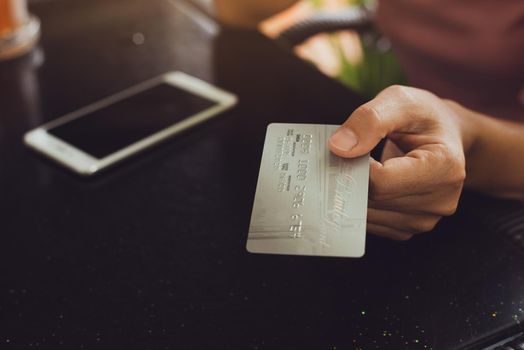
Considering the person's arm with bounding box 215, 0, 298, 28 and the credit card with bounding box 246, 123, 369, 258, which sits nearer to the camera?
the credit card with bounding box 246, 123, 369, 258

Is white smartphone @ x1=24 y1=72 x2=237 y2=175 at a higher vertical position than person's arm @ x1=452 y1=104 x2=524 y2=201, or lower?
lower

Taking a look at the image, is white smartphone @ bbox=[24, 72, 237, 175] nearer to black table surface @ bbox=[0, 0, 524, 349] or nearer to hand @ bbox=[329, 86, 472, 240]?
black table surface @ bbox=[0, 0, 524, 349]

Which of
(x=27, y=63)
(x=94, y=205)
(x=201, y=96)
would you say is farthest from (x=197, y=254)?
(x=27, y=63)

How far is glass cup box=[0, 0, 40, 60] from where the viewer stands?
0.80 m

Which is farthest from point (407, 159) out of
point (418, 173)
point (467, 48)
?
point (467, 48)

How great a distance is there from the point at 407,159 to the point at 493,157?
17 cm

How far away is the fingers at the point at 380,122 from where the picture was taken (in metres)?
0.42

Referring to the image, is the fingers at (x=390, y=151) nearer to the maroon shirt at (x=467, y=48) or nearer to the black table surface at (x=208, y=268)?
the black table surface at (x=208, y=268)

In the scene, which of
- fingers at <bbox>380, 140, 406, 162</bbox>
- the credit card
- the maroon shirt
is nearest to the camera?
the credit card

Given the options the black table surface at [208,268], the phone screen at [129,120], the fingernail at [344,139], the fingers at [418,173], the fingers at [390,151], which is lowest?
the black table surface at [208,268]

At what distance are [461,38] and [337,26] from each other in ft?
0.71

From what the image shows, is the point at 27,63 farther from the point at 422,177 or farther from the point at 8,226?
the point at 422,177

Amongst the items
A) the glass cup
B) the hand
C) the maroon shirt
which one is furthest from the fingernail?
the glass cup

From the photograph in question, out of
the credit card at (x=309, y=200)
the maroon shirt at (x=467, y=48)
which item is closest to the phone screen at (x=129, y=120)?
the credit card at (x=309, y=200)
